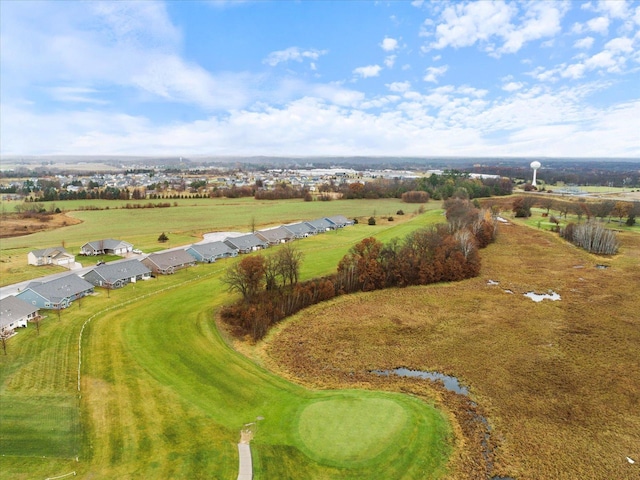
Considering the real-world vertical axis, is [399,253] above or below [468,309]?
above

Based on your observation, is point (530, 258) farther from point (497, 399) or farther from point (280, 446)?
point (280, 446)

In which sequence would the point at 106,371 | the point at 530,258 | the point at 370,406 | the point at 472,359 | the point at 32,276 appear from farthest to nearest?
1. the point at 530,258
2. the point at 32,276
3. the point at 472,359
4. the point at 106,371
5. the point at 370,406

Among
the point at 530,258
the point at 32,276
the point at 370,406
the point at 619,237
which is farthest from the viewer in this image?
the point at 619,237

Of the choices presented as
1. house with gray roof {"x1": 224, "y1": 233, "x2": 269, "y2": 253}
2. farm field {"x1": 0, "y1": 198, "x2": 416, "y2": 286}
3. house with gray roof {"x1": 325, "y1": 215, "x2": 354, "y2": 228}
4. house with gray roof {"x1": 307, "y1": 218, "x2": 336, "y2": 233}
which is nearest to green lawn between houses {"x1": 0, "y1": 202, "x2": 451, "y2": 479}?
farm field {"x1": 0, "y1": 198, "x2": 416, "y2": 286}

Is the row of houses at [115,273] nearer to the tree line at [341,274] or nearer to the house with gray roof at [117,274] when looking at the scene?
the house with gray roof at [117,274]

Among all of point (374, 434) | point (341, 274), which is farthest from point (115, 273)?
point (374, 434)

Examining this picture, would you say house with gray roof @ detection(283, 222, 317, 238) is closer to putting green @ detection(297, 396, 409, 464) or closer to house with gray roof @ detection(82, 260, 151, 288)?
house with gray roof @ detection(82, 260, 151, 288)

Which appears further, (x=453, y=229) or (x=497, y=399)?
(x=453, y=229)

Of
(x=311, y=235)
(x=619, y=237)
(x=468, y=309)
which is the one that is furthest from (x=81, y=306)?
(x=619, y=237)

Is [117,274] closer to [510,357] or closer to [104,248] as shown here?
[104,248]
